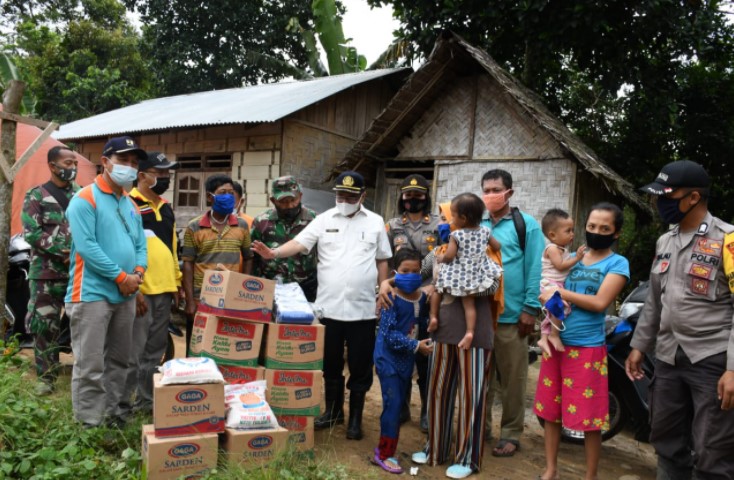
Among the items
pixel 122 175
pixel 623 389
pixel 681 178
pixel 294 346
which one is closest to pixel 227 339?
pixel 294 346

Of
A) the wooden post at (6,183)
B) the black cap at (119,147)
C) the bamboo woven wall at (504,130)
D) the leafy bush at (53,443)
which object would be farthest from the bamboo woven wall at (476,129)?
the leafy bush at (53,443)

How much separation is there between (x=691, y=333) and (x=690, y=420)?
1.67ft

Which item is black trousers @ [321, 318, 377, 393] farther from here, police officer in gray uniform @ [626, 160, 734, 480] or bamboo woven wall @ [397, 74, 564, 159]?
bamboo woven wall @ [397, 74, 564, 159]

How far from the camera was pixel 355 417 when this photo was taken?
164 inches

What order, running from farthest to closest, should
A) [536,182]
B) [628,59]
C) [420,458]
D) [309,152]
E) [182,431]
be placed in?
1. [309,152]
2. [628,59]
3. [536,182]
4. [420,458]
5. [182,431]

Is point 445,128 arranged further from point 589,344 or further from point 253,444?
point 253,444

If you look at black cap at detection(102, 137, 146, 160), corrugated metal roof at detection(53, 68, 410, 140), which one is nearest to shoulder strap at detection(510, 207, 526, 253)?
black cap at detection(102, 137, 146, 160)

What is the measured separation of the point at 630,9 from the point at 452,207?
292 inches

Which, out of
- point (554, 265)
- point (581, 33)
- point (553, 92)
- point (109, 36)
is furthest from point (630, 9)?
point (109, 36)

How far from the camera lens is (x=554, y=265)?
11.7 feet

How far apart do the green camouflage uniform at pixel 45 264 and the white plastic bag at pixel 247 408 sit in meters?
2.12

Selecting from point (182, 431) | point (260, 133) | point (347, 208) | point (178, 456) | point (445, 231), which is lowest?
point (178, 456)

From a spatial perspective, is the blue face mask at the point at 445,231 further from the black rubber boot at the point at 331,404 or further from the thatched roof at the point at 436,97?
the thatched roof at the point at 436,97

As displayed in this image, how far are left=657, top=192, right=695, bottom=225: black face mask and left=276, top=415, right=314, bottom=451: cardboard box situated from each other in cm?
253
